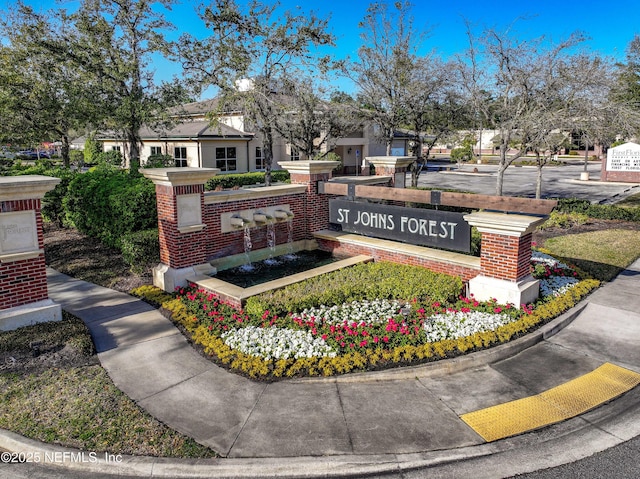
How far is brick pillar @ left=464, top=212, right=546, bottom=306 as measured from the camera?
28.3 ft

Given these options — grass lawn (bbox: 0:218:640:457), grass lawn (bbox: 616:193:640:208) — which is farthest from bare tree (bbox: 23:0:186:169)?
grass lawn (bbox: 616:193:640:208)

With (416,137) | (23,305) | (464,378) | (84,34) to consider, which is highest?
(84,34)

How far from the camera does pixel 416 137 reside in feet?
81.4

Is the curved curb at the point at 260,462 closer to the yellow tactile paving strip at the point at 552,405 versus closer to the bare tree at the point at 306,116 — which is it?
the yellow tactile paving strip at the point at 552,405

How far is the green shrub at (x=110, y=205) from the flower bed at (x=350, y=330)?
3045 millimetres

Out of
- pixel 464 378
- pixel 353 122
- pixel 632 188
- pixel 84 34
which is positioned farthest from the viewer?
pixel 632 188

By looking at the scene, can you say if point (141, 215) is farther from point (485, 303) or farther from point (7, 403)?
point (485, 303)

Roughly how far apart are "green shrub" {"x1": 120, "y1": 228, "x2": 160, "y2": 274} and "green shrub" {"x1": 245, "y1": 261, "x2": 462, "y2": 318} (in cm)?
381

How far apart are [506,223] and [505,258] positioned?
2.11 ft

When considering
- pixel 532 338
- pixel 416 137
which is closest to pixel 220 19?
pixel 416 137

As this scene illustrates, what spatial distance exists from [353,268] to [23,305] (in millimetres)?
6257

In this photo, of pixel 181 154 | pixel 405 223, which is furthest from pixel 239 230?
pixel 181 154

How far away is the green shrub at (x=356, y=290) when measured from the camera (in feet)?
28.8

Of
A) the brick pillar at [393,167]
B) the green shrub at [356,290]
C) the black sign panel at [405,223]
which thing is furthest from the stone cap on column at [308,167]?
the green shrub at [356,290]
